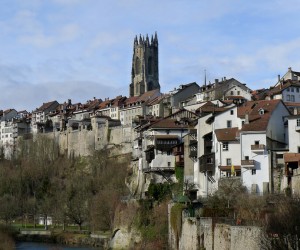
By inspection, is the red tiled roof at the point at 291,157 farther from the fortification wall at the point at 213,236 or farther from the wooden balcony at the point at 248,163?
the fortification wall at the point at 213,236

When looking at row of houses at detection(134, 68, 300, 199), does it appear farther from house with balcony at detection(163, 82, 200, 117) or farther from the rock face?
house with balcony at detection(163, 82, 200, 117)

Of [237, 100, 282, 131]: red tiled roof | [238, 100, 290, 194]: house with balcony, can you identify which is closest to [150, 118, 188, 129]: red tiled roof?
[237, 100, 282, 131]: red tiled roof

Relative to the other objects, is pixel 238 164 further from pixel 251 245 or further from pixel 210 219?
pixel 251 245

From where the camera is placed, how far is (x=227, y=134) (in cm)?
5662

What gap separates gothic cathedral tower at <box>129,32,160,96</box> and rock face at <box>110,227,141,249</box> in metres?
98.2

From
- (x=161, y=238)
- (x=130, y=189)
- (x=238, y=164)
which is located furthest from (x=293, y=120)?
(x=130, y=189)

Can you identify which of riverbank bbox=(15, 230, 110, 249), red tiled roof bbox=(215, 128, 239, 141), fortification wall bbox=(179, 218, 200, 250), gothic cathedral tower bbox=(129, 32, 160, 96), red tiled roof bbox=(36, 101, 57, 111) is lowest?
riverbank bbox=(15, 230, 110, 249)

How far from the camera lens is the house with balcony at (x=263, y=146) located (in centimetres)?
5166

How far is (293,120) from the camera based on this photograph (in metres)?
53.8

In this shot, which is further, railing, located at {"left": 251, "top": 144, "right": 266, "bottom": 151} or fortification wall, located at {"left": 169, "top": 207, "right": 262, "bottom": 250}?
railing, located at {"left": 251, "top": 144, "right": 266, "bottom": 151}

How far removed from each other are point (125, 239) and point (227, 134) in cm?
1277

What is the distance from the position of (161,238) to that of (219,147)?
10933 mm

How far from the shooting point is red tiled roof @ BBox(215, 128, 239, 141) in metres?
56.1

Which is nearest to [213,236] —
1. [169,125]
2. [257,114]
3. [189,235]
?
[189,235]
